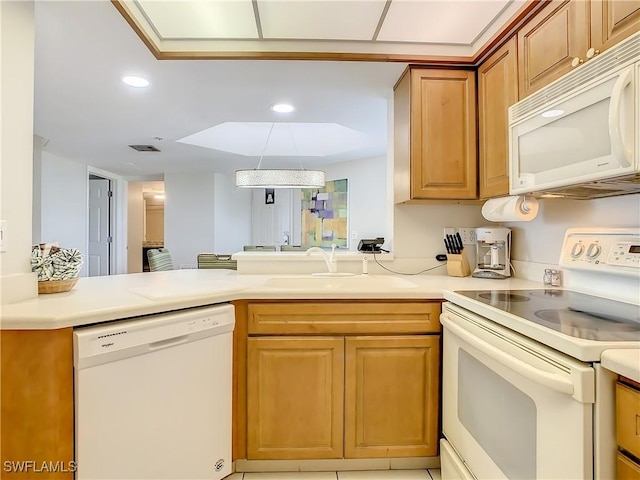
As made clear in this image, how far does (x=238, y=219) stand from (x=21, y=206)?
5.13 m

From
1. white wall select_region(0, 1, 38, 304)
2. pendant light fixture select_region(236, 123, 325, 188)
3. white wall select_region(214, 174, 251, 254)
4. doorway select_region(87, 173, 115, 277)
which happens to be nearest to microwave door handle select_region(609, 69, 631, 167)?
white wall select_region(0, 1, 38, 304)

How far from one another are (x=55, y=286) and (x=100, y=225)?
5.23 m

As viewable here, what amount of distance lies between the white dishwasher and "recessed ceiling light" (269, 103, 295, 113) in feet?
5.75

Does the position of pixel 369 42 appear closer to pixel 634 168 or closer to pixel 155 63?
pixel 155 63

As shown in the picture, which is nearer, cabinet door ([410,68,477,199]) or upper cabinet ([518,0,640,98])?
upper cabinet ([518,0,640,98])

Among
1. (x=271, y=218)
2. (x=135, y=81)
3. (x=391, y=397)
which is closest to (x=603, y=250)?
(x=391, y=397)

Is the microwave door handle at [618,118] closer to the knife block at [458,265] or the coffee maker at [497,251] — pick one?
the coffee maker at [497,251]

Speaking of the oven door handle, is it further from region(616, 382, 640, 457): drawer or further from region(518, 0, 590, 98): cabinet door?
region(518, 0, 590, 98): cabinet door

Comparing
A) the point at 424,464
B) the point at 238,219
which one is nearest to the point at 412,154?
the point at 424,464

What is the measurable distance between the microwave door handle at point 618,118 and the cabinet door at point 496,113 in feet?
2.19

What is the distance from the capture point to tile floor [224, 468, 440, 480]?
1.63 m

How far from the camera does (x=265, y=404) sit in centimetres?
164

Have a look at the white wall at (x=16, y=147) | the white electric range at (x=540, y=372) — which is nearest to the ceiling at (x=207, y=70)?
the white wall at (x=16, y=147)

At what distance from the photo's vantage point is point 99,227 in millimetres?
5984
